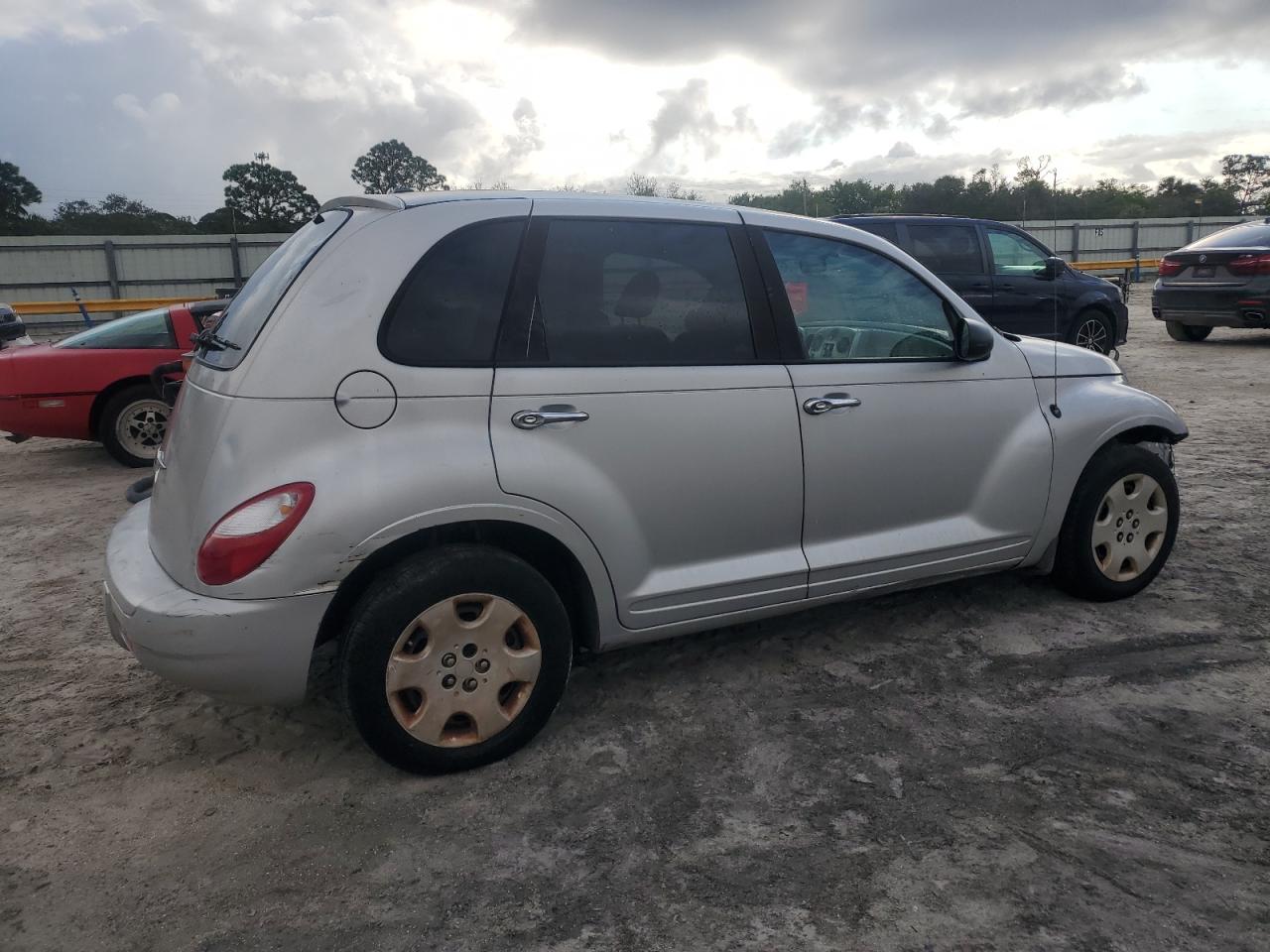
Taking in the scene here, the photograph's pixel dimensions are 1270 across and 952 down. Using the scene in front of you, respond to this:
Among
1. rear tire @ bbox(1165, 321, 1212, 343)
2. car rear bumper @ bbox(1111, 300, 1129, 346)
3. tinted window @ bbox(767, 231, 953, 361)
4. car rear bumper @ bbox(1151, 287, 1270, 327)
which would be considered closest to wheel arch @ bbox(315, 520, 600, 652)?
tinted window @ bbox(767, 231, 953, 361)

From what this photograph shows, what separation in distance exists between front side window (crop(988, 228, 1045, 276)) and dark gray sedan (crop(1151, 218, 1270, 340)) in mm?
3068

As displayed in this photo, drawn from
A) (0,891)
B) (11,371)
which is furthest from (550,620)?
(11,371)

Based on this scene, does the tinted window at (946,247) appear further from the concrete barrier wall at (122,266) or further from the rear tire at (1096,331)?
the concrete barrier wall at (122,266)

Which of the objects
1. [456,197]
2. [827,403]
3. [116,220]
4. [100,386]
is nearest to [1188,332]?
[827,403]

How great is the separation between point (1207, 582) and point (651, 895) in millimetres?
3359

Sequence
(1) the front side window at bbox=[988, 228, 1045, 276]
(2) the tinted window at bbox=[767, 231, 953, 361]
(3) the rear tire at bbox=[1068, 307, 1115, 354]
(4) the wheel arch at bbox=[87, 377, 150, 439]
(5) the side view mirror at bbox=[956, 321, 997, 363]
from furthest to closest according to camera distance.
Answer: (3) the rear tire at bbox=[1068, 307, 1115, 354] < (1) the front side window at bbox=[988, 228, 1045, 276] < (4) the wheel arch at bbox=[87, 377, 150, 439] < (5) the side view mirror at bbox=[956, 321, 997, 363] < (2) the tinted window at bbox=[767, 231, 953, 361]

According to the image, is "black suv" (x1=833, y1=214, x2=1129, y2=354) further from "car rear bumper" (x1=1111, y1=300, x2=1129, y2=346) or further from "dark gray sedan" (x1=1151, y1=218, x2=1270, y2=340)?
"dark gray sedan" (x1=1151, y1=218, x2=1270, y2=340)

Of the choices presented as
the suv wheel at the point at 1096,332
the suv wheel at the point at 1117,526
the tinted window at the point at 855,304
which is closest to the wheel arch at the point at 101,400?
the tinted window at the point at 855,304

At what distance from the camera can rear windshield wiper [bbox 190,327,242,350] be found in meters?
3.07

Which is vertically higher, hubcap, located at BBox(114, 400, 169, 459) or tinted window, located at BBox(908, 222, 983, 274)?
tinted window, located at BBox(908, 222, 983, 274)

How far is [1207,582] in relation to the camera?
4.54 meters

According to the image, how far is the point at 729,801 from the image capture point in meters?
2.86

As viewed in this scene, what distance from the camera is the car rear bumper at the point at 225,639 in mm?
2732

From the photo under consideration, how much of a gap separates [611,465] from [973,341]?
5.20 ft
